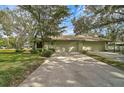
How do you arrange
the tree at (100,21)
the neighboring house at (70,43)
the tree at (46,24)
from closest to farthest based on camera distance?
the tree at (100,21)
the tree at (46,24)
the neighboring house at (70,43)

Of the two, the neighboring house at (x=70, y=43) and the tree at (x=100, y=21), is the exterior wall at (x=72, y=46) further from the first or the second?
the tree at (x=100, y=21)

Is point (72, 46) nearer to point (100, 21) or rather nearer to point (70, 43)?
point (70, 43)

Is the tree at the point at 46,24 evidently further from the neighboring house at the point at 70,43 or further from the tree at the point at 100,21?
the tree at the point at 100,21

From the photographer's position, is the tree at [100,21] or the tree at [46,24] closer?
the tree at [100,21]

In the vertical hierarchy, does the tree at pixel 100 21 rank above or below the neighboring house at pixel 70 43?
above

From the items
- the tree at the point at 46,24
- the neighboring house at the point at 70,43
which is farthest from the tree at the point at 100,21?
the neighboring house at the point at 70,43

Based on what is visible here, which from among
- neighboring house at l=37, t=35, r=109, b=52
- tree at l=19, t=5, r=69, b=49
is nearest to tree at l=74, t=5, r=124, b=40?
tree at l=19, t=5, r=69, b=49

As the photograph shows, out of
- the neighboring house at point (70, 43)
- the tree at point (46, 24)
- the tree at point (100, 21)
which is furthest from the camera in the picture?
the neighboring house at point (70, 43)

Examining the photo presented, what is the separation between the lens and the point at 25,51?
739 cm

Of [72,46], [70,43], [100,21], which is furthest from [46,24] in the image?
[70,43]

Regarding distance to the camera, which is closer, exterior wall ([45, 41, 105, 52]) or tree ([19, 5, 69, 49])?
tree ([19, 5, 69, 49])

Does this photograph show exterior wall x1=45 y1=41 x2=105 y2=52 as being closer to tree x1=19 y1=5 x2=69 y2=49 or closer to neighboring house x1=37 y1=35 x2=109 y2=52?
neighboring house x1=37 y1=35 x2=109 y2=52

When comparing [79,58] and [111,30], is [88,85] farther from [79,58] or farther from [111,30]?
[79,58]
